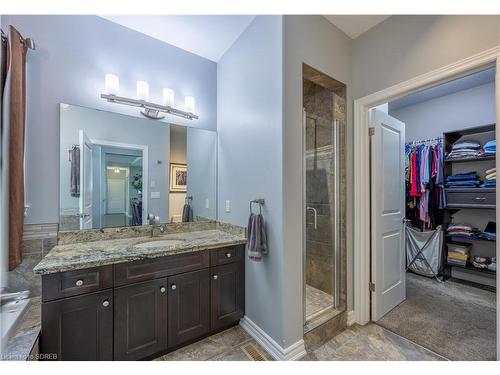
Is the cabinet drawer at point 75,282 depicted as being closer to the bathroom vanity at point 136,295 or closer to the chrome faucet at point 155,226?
the bathroom vanity at point 136,295

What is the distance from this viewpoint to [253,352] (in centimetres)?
169

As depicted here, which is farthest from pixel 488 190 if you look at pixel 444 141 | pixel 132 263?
pixel 132 263

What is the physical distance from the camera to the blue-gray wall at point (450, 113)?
116 inches

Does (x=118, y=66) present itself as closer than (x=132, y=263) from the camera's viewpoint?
No

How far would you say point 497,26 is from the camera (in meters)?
1.35

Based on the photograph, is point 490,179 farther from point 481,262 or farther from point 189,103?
point 189,103

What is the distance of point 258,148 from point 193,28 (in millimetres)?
1275

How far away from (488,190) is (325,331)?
266 centimetres

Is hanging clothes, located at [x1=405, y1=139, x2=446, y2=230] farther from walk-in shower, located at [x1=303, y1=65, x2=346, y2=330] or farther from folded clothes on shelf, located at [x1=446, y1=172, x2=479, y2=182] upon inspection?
walk-in shower, located at [x1=303, y1=65, x2=346, y2=330]

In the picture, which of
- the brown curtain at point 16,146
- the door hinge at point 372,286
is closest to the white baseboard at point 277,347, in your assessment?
the door hinge at point 372,286

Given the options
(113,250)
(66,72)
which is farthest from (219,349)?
(66,72)

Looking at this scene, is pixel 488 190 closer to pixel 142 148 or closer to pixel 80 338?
pixel 142 148

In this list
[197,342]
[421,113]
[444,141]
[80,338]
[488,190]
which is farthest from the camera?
[421,113]

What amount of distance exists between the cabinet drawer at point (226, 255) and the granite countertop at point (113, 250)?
5 cm
